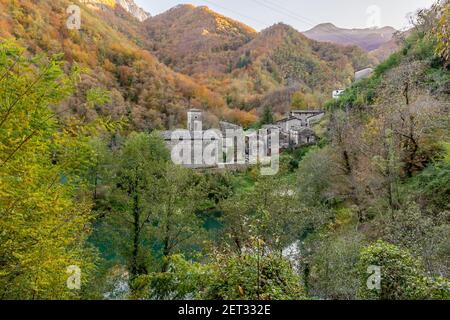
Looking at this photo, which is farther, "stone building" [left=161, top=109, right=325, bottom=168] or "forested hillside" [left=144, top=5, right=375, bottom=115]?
"forested hillside" [left=144, top=5, right=375, bottom=115]

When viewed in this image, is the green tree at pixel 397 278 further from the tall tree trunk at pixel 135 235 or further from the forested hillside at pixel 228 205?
the tall tree trunk at pixel 135 235

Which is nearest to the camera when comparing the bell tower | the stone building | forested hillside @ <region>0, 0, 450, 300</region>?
forested hillside @ <region>0, 0, 450, 300</region>

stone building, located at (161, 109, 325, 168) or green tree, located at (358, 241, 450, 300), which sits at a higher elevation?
stone building, located at (161, 109, 325, 168)

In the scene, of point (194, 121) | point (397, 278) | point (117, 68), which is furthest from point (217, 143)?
point (117, 68)

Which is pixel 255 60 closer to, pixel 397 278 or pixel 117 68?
pixel 117 68

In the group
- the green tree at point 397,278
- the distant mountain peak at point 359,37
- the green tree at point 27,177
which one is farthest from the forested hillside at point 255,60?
the green tree at point 27,177

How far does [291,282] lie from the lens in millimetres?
4883

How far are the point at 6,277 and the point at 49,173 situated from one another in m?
1.22

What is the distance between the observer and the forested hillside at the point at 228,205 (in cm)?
318

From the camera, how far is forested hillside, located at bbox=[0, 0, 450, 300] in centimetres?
318

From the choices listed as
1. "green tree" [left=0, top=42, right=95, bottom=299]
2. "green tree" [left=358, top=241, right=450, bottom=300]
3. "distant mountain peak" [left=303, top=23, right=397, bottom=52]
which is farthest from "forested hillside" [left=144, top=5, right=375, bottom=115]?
"green tree" [left=0, top=42, right=95, bottom=299]

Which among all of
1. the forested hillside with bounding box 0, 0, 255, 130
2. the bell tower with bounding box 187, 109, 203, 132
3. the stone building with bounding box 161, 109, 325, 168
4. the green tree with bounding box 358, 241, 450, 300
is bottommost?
the green tree with bounding box 358, 241, 450, 300

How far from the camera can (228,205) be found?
1201 cm

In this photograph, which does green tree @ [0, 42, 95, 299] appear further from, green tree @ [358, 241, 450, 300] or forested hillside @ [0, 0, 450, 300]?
green tree @ [358, 241, 450, 300]
